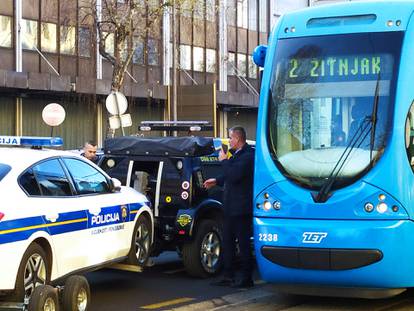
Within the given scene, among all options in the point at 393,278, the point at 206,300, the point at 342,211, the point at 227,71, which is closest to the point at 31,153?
the point at 206,300

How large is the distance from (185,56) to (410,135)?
32844 mm

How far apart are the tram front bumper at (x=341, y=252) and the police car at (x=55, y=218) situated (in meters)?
1.90

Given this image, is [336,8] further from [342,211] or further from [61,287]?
[61,287]

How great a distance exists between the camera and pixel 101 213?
822 centimetres

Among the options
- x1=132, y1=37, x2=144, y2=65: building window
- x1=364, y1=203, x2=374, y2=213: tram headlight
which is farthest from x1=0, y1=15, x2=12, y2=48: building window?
x1=364, y1=203, x2=374, y2=213: tram headlight

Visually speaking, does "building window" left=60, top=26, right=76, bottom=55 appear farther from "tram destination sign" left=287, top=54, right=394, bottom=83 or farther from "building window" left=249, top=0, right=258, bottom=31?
"tram destination sign" left=287, top=54, right=394, bottom=83

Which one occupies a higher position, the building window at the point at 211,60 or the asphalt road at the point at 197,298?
the building window at the point at 211,60

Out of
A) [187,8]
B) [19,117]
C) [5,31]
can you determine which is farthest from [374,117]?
[19,117]

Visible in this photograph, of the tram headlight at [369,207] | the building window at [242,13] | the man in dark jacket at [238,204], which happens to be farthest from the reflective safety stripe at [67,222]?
the building window at [242,13]

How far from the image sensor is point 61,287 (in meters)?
7.12

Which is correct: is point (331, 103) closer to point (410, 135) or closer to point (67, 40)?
point (410, 135)

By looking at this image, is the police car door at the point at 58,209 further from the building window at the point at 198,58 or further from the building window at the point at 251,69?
the building window at the point at 251,69

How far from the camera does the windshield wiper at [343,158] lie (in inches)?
298

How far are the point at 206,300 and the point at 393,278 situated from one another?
2290 millimetres
